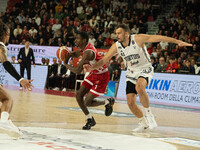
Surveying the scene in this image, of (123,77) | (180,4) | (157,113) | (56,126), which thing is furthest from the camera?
(180,4)

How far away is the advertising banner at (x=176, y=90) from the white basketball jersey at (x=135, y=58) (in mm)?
6553

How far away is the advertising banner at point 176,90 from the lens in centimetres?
1380

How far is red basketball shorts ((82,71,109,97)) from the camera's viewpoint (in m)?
7.70

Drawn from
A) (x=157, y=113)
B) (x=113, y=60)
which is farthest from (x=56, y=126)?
(x=113, y=60)

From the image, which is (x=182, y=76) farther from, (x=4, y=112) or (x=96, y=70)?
(x=4, y=112)

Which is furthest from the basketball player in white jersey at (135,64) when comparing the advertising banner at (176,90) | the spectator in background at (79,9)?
the spectator in background at (79,9)

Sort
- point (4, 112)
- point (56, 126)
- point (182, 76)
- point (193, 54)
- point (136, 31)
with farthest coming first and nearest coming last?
point (136, 31)
point (193, 54)
point (182, 76)
point (56, 126)
point (4, 112)

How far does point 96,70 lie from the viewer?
785cm

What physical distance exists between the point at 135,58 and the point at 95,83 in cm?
93

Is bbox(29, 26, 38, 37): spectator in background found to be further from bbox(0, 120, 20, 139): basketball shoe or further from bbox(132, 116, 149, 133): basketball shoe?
bbox(0, 120, 20, 139): basketball shoe

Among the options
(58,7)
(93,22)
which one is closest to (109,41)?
(93,22)

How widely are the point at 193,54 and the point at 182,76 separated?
3.30m

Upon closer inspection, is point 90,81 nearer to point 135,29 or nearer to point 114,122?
point 114,122

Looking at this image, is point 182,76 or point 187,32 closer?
point 182,76
